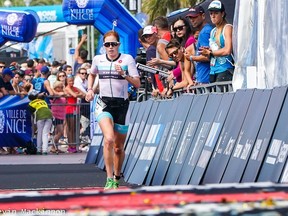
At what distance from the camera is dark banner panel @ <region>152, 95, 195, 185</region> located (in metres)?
12.7

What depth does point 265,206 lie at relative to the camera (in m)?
3.14

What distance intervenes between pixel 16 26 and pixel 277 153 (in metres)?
15.5

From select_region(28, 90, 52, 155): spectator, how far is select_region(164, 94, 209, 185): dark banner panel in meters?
11.5

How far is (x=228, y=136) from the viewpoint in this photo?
34.7ft

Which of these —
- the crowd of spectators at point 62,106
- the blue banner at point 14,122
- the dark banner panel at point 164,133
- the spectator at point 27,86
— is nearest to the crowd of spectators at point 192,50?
the dark banner panel at point 164,133

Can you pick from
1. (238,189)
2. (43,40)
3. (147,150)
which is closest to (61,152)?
(147,150)

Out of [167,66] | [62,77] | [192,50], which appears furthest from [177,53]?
[62,77]

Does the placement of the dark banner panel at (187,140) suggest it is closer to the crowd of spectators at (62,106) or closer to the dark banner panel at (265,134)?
the dark banner panel at (265,134)

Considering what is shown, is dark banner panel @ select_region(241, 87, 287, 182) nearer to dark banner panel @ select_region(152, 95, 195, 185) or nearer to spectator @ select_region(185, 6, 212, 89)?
dark banner panel @ select_region(152, 95, 195, 185)

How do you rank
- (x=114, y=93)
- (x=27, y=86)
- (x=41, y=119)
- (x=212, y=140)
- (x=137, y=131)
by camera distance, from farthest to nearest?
(x=27, y=86) < (x=41, y=119) < (x=137, y=131) < (x=114, y=93) < (x=212, y=140)

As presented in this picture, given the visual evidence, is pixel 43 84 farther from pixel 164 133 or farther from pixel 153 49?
pixel 164 133

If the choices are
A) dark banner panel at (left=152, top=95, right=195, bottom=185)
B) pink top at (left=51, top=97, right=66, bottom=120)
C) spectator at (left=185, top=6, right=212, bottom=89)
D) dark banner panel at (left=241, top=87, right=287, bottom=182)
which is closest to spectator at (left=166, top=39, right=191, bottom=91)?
spectator at (left=185, top=6, right=212, bottom=89)

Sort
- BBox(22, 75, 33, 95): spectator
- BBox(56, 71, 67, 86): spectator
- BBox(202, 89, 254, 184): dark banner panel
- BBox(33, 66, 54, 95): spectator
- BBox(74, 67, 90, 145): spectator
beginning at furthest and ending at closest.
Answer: BBox(56, 71, 67, 86): spectator → BBox(22, 75, 33, 95): spectator → BBox(33, 66, 54, 95): spectator → BBox(74, 67, 90, 145): spectator → BBox(202, 89, 254, 184): dark banner panel

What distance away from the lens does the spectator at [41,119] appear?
78.6 ft
